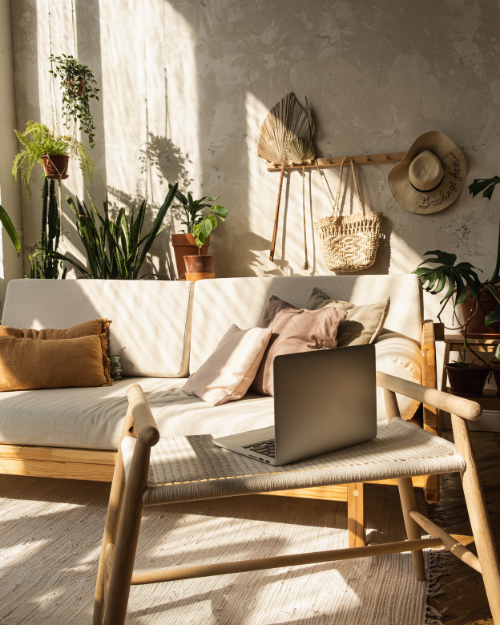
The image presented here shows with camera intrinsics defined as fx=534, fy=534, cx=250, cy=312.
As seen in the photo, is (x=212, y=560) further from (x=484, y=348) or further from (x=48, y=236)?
(x=48, y=236)

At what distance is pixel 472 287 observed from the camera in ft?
8.15

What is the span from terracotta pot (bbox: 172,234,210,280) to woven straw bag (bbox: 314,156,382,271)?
0.76 meters

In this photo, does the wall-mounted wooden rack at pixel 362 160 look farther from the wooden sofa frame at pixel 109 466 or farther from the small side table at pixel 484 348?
the wooden sofa frame at pixel 109 466

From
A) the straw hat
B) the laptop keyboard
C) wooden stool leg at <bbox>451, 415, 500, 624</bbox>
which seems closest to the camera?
wooden stool leg at <bbox>451, 415, 500, 624</bbox>

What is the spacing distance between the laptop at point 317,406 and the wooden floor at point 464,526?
1.73ft

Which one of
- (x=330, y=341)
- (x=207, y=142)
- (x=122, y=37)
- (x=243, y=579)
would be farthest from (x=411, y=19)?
(x=243, y=579)

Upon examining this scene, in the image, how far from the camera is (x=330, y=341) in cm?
192

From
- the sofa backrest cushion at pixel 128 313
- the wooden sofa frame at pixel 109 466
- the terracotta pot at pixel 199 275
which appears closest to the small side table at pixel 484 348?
the wooden sofa frame at pixel 109 466

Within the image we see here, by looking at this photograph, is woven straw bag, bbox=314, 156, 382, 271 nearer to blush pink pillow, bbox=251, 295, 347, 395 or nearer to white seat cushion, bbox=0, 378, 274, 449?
blush pink pillow, bbox=251, 295, 347, 395

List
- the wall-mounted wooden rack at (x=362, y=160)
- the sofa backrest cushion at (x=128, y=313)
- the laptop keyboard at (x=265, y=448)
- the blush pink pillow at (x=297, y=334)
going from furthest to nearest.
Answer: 1. the wall-mounted wooden rack at (x=362, y=160)
2. the sofa backrest cushion at (x=128, y=313)
3. the blush pink pillow at (x=297, y=334)
4. the laptop keyboard at (x=265, y=448)

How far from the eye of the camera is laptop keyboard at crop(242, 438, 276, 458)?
1146 millimetres

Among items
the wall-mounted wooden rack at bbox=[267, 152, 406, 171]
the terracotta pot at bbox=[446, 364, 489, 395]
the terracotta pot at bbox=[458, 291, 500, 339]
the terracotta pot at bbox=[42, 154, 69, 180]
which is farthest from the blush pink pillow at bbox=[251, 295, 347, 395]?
the terracotta pot at bbox=[42, 154, 69, 180]

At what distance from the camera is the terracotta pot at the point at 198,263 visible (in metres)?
3.24

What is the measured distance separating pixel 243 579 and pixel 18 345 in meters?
1.31
